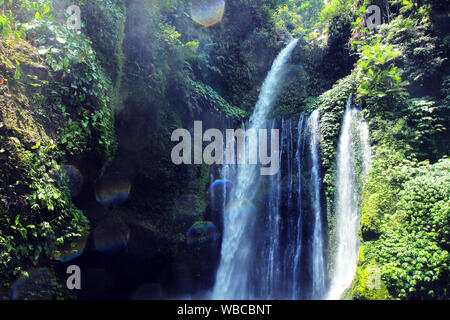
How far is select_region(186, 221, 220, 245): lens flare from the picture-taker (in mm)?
9516

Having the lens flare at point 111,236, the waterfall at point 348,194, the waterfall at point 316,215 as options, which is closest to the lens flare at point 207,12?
the waterfall at point 316,215

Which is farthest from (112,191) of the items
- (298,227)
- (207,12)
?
(207,12)

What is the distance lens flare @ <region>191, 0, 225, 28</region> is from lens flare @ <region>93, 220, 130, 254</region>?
944cm

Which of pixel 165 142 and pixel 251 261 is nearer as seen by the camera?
pixel 165 142

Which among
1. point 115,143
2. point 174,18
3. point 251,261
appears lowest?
point 251,261

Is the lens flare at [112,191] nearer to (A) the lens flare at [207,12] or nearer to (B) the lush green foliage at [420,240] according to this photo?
(B) the lush green foliage at [420,240]

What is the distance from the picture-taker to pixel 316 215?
29.8ft

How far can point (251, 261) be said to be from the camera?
10102 mm

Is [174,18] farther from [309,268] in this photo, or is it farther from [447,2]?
[309,268]

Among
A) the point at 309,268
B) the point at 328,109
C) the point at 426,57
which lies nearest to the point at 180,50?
the point at 328,109

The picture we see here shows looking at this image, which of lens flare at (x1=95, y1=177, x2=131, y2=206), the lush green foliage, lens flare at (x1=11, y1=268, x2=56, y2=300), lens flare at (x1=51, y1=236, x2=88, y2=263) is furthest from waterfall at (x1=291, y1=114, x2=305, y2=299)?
lens flare at (x1=11, y1=268, x2=56, y2=300)

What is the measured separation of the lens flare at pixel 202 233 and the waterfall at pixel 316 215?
11.6 feet
